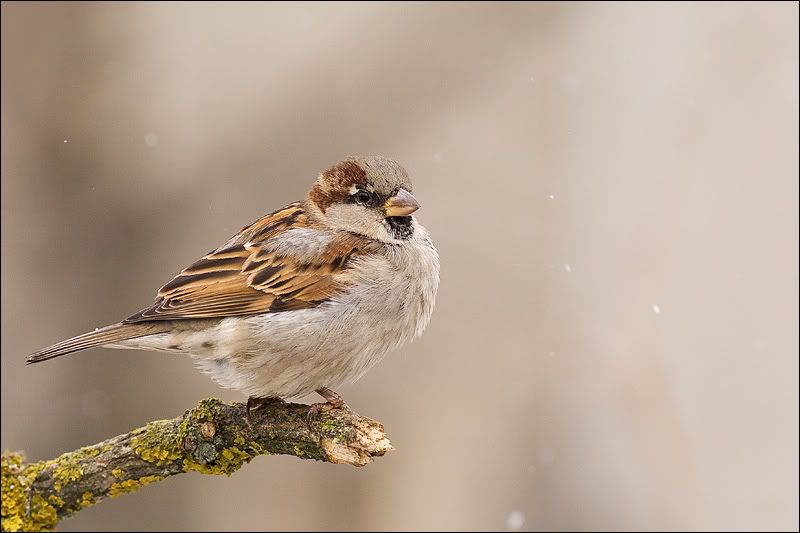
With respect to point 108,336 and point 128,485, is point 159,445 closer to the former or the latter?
point 128,485

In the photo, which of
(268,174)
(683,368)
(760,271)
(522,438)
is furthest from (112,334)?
(760,271)

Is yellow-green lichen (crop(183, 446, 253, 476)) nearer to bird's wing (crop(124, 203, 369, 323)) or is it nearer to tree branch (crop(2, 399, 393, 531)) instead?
tree branch (crop(2, 399, 393, 531))

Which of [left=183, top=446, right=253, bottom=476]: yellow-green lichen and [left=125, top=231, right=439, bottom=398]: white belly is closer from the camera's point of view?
[left=183, top=446, right=253, bottom=476]: yellow-green lichen

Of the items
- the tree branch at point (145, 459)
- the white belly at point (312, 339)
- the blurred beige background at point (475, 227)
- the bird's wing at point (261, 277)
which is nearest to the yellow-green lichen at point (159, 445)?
the tree branch at point (145, 459)

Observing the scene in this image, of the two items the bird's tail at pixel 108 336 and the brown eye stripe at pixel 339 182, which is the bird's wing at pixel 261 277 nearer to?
the bird's tail at pixel 108 336

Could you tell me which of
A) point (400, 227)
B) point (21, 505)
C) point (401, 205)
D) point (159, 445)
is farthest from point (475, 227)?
point (21, 505)

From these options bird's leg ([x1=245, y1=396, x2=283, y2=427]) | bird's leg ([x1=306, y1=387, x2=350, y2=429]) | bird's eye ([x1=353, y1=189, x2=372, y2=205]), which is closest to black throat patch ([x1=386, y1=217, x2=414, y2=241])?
bird's eye ([x1=353, y1=189, x2=372, y2=205])

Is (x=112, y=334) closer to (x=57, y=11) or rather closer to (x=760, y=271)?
(x=57, y=11)
